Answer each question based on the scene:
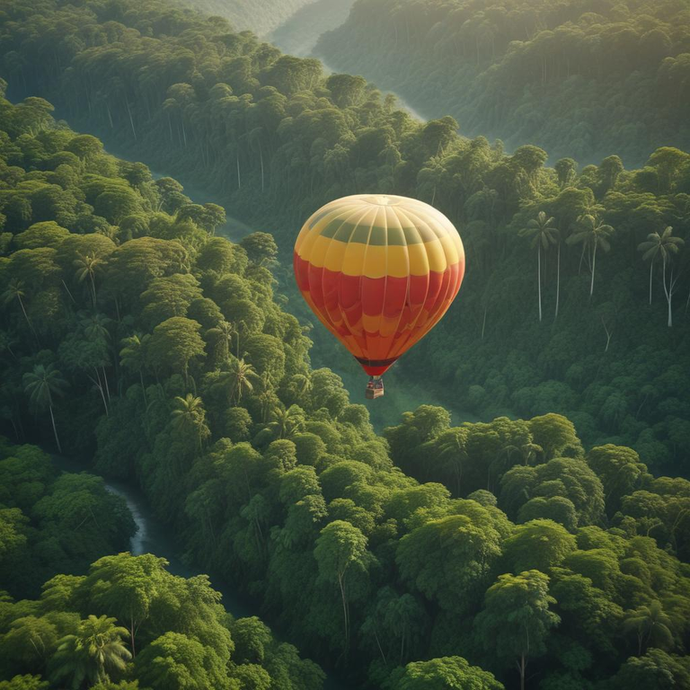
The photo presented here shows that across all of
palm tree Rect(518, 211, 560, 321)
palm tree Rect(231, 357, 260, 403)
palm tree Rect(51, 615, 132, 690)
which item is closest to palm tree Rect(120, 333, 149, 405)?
palm tree Rect(231, 357, 260, 403)

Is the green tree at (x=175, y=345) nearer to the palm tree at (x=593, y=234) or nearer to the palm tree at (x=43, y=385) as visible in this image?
the palm tree at (x=43, y=385)

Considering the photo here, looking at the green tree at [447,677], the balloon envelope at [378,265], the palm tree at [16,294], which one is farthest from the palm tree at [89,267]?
the green tree at [447,677]

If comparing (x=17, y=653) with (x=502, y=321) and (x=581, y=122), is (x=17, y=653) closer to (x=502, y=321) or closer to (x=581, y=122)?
(x=502, y=321)

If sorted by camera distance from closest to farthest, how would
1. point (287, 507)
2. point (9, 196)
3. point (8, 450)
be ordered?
point (287, 507) < point (8, 450) < point (9, 196)

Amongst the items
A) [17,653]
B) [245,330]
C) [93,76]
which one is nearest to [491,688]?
[17,653]

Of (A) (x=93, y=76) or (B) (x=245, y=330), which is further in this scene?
(A) (x=93, y=76)

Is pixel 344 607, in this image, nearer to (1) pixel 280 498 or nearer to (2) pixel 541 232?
(1) pixel 280 498

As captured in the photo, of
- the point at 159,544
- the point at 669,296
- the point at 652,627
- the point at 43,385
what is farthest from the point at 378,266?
the point at 669,296
